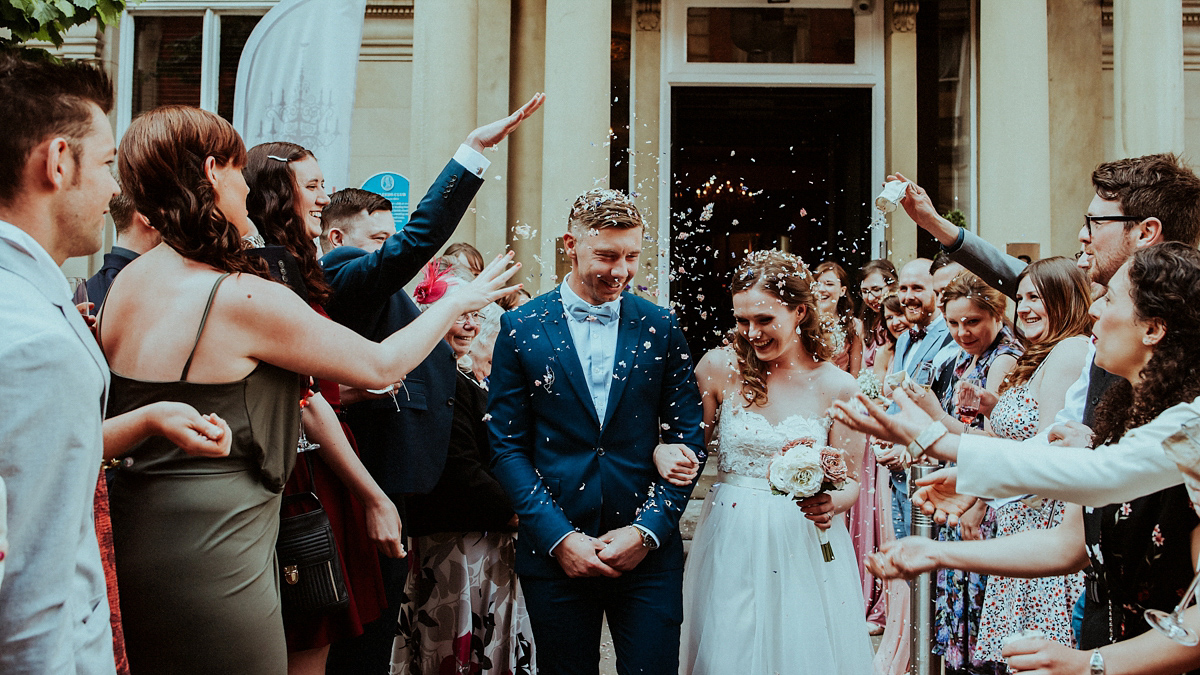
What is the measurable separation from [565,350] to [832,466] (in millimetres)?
1120

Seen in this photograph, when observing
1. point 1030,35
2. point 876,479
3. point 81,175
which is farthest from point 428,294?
point 1030,35

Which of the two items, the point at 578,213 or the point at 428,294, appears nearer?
the point at 578,213

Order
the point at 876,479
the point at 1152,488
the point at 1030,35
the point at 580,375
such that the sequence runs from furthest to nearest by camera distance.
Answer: the point at 1030,35 → the point at 876,479 → the point at 580,375 → the point at 1152,488

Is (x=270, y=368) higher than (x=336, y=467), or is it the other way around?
(x=270, y=368)

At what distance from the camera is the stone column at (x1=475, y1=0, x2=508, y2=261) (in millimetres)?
10008

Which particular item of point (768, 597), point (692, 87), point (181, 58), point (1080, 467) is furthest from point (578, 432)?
point (181, 58)

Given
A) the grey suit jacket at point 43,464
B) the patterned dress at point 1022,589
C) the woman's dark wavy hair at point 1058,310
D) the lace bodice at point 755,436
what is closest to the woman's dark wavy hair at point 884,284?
the woman's dark wavy hair at point 1058,310

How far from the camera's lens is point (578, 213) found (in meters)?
3.64

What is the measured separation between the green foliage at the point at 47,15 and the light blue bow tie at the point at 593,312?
7.86ft

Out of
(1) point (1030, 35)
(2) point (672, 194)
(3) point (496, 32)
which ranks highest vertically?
(3) point (496, 32)

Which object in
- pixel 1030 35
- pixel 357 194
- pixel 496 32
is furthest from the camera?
pixel 496 32

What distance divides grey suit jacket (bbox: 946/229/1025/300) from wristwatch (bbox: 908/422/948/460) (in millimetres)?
2432

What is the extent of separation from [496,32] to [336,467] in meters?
7.95

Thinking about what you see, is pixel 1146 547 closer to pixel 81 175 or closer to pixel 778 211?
pixel 81 175
